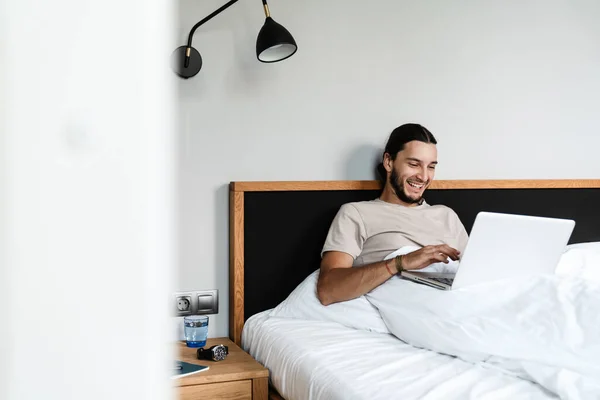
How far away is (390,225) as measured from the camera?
235 cm

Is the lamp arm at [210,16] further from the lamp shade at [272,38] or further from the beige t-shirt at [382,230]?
the beige t-shirt at [382,230]

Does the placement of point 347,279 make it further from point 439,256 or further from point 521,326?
point 521,326

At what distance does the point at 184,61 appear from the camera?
2230 mm

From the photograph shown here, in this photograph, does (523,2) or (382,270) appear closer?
(382,270)

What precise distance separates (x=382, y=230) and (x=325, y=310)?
0.36 m

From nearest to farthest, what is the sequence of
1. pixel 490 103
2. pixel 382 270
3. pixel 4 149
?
pixel 4 149
pixel 382 270
pixel 490 103

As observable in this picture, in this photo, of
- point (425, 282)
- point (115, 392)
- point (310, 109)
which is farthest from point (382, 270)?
point (115, 392)

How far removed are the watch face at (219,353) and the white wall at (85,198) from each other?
1919 mm

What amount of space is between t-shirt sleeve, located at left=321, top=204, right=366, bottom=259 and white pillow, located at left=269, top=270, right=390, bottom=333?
0.14 meters

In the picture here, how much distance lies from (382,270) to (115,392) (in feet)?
6.19

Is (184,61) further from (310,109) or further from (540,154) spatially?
(540,154)

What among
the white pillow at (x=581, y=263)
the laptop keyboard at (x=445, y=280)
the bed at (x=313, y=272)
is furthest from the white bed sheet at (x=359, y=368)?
the white pillow at (x=581, y=263)

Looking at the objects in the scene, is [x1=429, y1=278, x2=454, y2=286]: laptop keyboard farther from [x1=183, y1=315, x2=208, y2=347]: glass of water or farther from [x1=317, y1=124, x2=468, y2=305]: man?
[x1=183, y1=315, x2=208, y2=347]: glass of water

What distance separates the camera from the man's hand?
2.01 m
